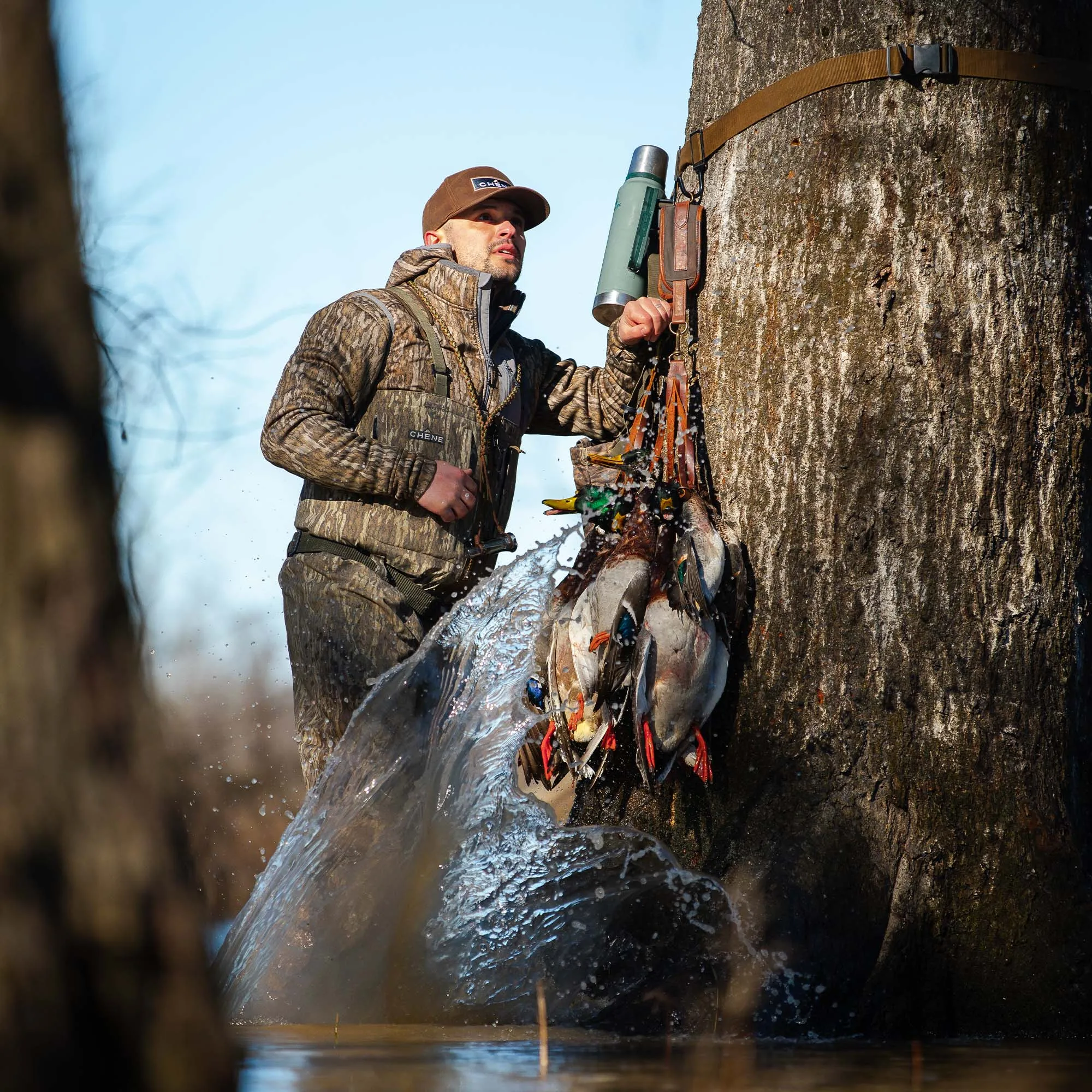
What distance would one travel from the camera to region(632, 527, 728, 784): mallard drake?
10.0 feet

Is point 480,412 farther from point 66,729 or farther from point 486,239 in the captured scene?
point 66,729

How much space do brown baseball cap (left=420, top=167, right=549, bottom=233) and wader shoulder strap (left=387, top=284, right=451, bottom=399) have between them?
42 cm

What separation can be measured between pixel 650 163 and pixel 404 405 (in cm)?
112

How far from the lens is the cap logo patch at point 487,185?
450 centimetres

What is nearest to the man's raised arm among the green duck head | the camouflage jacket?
the camouflage jacket

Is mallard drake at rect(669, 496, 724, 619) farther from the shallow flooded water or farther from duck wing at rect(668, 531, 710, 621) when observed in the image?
the shallow flooded water

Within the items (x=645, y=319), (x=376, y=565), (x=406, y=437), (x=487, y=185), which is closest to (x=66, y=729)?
(x=645, y=319)

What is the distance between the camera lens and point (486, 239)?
4.59 meters

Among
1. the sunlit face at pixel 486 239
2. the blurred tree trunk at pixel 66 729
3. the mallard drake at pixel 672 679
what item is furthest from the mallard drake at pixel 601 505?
the blurred tree trunk at pixel 66 729

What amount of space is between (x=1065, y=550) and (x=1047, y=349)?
0.49 metres

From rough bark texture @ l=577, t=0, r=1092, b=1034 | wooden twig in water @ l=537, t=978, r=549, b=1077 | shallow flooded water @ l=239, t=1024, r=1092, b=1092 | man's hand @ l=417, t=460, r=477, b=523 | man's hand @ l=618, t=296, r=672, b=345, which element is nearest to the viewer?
shallow flooded water @ l=239, t=1024, r=1092, b=1092

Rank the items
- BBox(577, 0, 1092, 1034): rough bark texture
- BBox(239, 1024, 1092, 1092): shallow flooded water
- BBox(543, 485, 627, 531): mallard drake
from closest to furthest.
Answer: BBox(239, 1024, 1092, 1092): shallow flooded water < BBox(577, 0, 1092, 1034): rough bark texture < BBox(543, 485, 627, 531): mallard drake

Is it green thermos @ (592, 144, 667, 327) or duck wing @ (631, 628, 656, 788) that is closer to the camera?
duck wing @ (631, 628, 656, 788)

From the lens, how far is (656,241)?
3.76m
